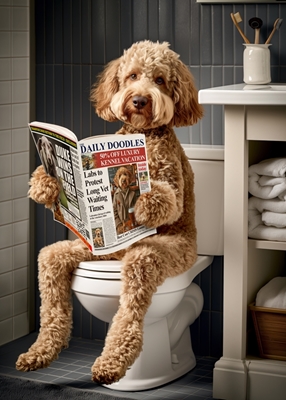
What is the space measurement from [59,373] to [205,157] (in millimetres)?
875

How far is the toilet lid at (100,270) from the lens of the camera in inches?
84.0

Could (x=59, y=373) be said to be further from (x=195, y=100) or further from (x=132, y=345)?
(x=195, y=100)

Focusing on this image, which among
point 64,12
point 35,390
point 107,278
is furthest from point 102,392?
point 64,12

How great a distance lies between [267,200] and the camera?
86.5 inches

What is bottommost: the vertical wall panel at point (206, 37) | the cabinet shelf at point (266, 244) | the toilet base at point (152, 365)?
the toilet base at point (152, 365)

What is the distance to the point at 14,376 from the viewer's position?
2445 millimetres

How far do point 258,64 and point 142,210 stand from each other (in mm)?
598

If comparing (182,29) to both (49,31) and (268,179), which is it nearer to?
(49,31)

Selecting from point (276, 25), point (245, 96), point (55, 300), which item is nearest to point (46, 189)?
point (55, 300)

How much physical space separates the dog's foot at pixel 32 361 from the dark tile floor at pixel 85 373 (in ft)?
0.85

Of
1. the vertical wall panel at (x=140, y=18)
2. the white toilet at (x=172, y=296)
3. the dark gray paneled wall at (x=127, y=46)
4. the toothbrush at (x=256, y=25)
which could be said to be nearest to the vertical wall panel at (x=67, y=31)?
the dark gray paneled wall at (x=127, y=46)

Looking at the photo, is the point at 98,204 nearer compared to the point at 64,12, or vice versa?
the point at 98,204

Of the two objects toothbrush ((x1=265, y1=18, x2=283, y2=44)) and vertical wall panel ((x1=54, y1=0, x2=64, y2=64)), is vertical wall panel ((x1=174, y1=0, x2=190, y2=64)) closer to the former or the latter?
toothbrush ((x1=265, y1=18, x2=283, y2=44))

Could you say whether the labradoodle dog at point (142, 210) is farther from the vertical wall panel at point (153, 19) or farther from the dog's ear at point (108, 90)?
the vertical wall panel at point (153, 19)
